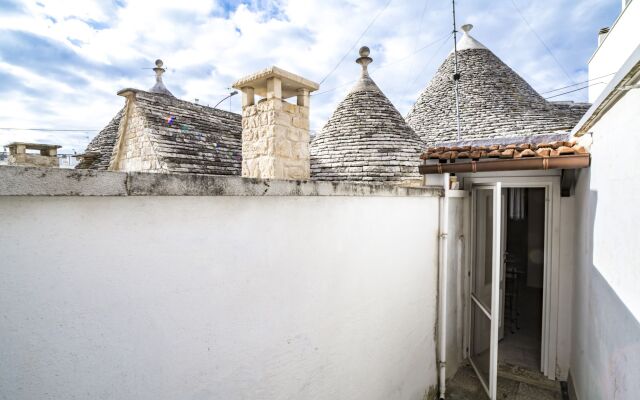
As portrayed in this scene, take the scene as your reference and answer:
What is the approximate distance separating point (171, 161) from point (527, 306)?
9.48 m

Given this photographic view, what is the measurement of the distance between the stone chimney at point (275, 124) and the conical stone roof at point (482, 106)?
22.0 feet

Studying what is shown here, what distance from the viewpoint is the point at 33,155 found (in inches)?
388

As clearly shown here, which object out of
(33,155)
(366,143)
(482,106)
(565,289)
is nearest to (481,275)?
(565,289)

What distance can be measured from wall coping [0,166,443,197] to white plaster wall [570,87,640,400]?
226cm

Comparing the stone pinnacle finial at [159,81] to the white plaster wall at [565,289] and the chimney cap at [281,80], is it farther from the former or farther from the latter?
the white plaster wall at [565,289]

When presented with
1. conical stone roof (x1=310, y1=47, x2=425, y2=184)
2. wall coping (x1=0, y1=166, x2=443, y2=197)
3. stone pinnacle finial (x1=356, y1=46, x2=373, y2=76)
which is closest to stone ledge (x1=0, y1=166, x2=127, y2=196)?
wall coping (x1=0, y1=166, x2=443, y2=197)

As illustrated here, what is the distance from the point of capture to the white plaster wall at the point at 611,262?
219 centimetres

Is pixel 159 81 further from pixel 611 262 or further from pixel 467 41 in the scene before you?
pixel 611 262

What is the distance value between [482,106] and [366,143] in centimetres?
569

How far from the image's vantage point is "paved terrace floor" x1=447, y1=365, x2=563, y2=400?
470cm

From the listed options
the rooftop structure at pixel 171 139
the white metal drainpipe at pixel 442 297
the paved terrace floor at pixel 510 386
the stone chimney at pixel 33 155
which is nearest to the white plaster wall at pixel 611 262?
the paved terrace floor at pixel 510 386

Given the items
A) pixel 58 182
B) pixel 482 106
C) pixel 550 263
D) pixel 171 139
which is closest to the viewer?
pixel 58 182

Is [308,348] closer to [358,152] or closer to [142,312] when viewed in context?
[142,312]

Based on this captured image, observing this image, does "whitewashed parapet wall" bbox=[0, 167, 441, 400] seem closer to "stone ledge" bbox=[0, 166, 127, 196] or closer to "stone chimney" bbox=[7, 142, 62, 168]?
"stone ledge" bbox=[0, 166, 127, 196]
